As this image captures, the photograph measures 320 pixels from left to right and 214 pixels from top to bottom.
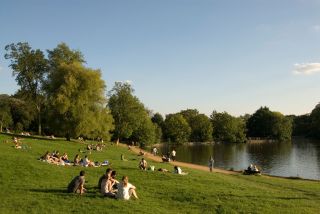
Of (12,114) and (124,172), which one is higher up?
(12,114)

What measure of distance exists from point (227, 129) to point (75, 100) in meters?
104

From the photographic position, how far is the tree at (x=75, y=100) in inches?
2184

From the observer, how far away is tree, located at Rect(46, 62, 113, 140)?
55469mm

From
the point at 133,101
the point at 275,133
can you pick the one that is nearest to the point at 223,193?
the point at 133,101

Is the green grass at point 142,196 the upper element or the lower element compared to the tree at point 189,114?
lower

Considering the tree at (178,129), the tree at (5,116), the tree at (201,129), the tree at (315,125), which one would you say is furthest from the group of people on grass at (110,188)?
the tree at (315,125)

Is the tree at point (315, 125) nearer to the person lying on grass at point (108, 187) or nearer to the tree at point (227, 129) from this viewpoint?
the tree at point (227, 129)

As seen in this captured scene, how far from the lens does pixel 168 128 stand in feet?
463

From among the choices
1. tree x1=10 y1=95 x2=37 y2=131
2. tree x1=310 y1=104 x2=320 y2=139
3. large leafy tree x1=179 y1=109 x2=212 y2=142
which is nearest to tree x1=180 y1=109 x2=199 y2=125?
large leafy tree x1=179 y1=109 x2=212 y2=142

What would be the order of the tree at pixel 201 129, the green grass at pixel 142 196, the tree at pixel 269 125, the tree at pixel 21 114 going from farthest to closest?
the tree at pixel 269 125 → the tree at pixel 201 129 → the tree at pixel 21 114 → the green grass at pixel 142 196

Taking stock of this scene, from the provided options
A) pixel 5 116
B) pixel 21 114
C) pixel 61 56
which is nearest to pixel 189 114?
pixel 21 114

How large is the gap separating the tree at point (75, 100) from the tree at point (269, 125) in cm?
12131

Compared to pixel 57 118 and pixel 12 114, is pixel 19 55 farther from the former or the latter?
pixel 12 114

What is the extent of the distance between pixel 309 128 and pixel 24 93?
15497 centimetres
